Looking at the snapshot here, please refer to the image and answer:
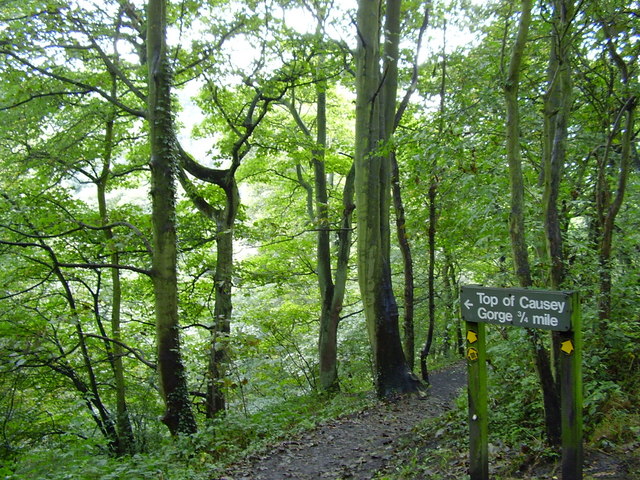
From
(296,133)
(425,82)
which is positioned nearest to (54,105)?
(296,133)

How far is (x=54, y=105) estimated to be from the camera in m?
9.80

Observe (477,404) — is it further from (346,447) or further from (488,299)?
(346,447)

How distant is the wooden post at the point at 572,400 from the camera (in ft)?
11.2

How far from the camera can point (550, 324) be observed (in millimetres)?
3389

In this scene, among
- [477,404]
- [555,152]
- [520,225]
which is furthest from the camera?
[520,225]

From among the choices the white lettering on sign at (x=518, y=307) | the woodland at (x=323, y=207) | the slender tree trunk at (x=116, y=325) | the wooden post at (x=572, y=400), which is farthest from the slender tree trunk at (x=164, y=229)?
the wooden post at (x=572, y=400)

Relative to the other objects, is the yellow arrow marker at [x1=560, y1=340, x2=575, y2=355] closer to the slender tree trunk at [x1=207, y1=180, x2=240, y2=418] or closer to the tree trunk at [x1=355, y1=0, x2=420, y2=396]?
the tree trunk at [x1=355, y1=0, x2=420, y2=396]

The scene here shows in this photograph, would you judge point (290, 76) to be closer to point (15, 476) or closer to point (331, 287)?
point (331, 287)

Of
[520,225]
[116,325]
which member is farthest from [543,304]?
[116,325]

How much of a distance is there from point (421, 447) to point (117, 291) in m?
8.98

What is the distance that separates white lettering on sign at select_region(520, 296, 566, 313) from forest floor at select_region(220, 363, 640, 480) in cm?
151

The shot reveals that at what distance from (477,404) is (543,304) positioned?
3.24 ft

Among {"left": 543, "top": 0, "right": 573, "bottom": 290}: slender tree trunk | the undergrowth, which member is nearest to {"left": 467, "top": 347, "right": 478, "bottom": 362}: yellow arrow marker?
{"left": 543, "top": 0, "right": 573, "bottom": 290}: slender tree trunk

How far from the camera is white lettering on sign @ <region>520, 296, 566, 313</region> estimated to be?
3360mm
